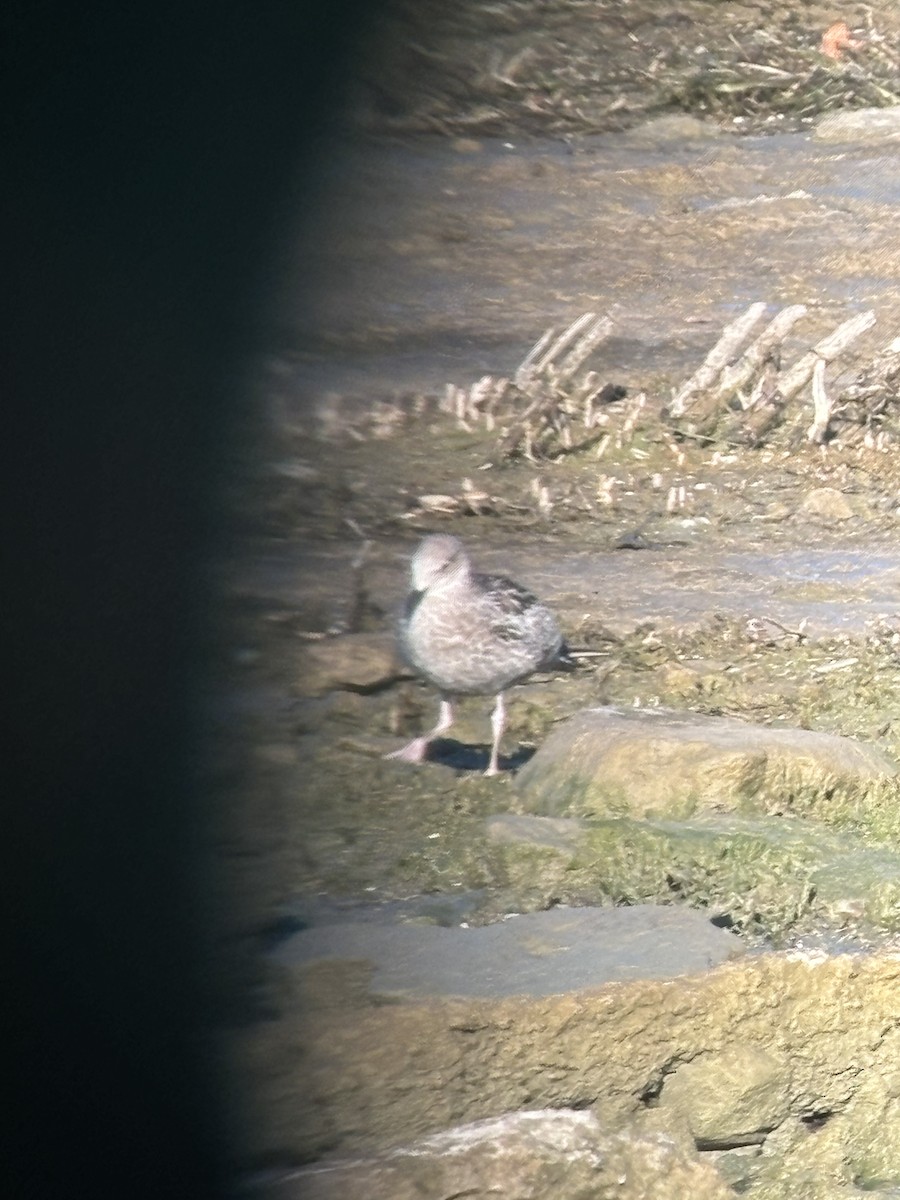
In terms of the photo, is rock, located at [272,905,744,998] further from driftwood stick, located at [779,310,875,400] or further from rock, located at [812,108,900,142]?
rock, located at [812,108,900,142]

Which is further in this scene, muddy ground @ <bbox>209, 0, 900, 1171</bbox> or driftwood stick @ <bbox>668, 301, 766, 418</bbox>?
driftwood stick @ <bbox>668, 301, 766, 418</bbox>

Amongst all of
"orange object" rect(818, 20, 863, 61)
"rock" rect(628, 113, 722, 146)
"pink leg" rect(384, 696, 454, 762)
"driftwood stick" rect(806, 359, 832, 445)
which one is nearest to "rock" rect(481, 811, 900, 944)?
"pink leg" rect(384, 696, 454, 762)

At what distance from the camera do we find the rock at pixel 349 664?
255 centimetres

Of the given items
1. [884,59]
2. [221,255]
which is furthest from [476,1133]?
[884,59]

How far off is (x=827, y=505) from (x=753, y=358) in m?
0.31

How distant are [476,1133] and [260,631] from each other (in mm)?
883

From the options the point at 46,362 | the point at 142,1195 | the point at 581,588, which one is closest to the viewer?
the point at 46,362

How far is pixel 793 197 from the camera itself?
2.73 meters

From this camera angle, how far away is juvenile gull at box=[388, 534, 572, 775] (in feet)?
8.58

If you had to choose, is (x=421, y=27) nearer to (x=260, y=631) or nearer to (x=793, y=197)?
(x=793, y=197)

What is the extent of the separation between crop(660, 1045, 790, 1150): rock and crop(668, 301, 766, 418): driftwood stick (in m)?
1.11

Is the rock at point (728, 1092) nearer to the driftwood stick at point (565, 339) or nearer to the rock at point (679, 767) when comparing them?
the rock at point (679, 767)

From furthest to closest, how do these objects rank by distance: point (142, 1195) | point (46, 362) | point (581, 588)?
1. point (581, 588)
2. point (142, 1195)
3. point (46, 362)

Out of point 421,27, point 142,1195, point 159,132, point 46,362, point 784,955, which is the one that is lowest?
point 142,1195
